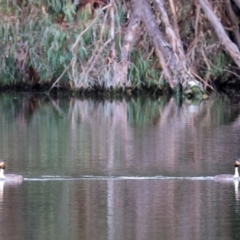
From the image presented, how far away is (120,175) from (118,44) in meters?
14.2

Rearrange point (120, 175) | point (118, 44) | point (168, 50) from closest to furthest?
point (120, 175)
point (168, 50)
point (118, 44)

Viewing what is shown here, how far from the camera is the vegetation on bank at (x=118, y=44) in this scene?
87.0ft

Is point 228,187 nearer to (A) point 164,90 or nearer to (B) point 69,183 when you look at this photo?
(B) point 69,183

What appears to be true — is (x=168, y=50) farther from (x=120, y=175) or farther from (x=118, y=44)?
(x=120, y=175)

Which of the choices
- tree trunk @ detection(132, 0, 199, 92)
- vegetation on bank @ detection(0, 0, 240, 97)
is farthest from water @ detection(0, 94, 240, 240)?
vegetation on bank @ detection(0, 0, 240, 97)

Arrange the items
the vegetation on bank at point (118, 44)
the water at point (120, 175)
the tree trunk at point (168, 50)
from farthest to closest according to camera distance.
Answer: the vegetation on bank at point (118, 44), the tree trunk at point (168, 50), the water at point (120, 175)

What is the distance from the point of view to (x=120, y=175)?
12.8m

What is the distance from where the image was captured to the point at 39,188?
1180cm

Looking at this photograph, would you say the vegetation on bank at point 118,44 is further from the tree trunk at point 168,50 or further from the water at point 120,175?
the water at point 120,175

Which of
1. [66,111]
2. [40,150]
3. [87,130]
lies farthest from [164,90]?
[40,150]

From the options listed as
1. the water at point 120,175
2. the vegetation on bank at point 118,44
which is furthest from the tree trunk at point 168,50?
the water at point 120,175

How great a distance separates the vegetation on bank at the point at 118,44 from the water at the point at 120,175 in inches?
166

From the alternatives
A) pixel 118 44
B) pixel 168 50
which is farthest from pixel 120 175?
pixel 118 44

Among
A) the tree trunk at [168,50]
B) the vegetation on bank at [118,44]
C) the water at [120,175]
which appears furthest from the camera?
the vegetation on bank at [118,44]
